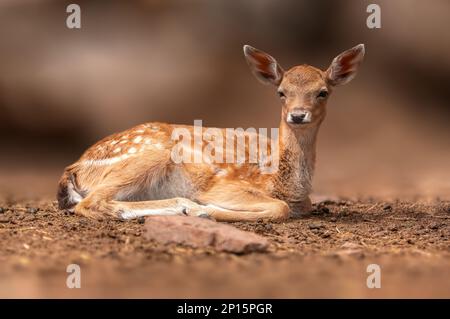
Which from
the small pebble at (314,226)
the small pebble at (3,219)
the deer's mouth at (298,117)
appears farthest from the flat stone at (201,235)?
the small pebble at (3,219)

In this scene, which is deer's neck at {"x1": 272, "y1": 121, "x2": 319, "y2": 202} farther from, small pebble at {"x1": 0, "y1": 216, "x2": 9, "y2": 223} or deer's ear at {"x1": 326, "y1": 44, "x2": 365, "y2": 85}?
small pebble at {"x1": 0, "y1": 216, "x2": 9, "y2": 223}

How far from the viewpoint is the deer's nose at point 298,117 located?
699cm

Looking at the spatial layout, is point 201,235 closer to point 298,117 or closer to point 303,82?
point 298,117

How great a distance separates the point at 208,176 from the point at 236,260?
2040mm

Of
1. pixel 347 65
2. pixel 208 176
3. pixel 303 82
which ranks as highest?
pixel 347 65

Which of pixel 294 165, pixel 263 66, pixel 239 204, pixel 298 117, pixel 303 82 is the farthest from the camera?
pixel 263 66

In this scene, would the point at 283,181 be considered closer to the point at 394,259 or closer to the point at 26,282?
the point at 394,259

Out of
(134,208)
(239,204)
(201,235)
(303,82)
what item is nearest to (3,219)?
(134,208)

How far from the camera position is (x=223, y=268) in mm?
5258

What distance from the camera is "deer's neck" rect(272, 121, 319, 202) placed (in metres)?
7.45

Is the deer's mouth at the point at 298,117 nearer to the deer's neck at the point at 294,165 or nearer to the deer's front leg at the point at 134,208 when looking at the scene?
the deer's neck at the point at 294,165

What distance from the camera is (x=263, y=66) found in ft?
25.7

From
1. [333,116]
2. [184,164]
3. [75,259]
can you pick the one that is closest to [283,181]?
[184,164]

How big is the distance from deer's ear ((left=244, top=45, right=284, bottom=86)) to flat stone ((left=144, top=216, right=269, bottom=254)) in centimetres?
224
